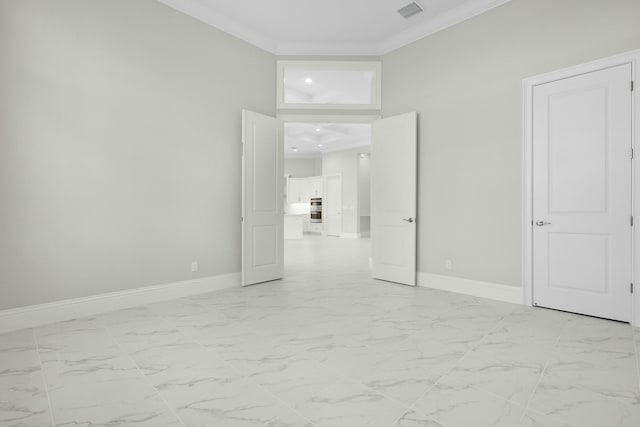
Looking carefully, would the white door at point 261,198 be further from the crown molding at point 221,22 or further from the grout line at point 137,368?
the grout line at point 137,368

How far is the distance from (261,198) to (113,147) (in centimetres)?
187

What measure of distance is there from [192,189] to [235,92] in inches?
58.2

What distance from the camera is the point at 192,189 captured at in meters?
4.01

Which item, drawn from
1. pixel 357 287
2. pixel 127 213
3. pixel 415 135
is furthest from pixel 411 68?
pixel 127 213

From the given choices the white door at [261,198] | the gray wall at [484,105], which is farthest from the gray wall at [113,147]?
the gray wall at [484,105]

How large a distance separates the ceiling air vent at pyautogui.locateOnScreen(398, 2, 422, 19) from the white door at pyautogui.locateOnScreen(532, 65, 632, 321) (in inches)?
68.0

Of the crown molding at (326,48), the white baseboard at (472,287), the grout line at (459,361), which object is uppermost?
the crown molding at (326,48)

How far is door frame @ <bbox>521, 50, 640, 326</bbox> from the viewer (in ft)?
9.64

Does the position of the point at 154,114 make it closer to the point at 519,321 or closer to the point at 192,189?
the point at 192,189

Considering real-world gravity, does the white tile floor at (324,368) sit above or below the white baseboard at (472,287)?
below

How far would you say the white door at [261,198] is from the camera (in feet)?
14.5

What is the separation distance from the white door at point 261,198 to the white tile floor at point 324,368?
1108mm

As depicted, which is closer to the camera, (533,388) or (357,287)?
(533,388)

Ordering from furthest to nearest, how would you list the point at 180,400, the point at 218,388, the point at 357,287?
the point at 357,287
the point at 218,388
the point at 180,400
